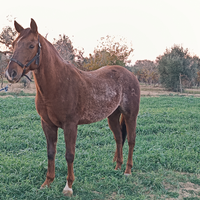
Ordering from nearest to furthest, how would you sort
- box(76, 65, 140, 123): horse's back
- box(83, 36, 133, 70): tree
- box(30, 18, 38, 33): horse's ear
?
1. box(30, 18, 38, 33): horse's ear
2. box(76, 65, 140, 123): horse's back
3. box(83, 36, 133, 70): tree

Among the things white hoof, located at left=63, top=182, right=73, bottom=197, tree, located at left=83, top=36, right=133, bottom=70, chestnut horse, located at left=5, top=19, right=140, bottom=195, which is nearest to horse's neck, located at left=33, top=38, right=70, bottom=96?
chestnut horse, located at left=5, top=19, right=140, bottom=195

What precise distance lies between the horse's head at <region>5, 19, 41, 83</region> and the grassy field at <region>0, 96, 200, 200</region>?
74.0 inches

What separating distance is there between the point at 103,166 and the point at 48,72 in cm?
237

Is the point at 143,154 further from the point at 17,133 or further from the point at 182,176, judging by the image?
the point at 17,133

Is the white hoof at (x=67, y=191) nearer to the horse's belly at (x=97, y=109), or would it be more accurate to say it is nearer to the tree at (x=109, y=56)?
the horse's belly at (x=97, y=109)

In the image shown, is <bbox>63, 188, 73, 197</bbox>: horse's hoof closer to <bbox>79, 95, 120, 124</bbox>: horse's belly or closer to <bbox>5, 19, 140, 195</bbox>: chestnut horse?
<bbox>5, 19, 140, 195</bbox>: chestnut horse

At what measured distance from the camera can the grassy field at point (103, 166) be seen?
355cm

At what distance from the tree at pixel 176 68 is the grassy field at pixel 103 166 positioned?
2455cm

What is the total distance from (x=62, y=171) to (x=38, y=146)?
1.82 metres

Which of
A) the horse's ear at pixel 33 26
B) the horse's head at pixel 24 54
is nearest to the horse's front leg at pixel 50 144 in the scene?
the horse's head at pixel 24 54

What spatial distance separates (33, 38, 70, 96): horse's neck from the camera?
3078 mm

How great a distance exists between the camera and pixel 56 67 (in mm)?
3260

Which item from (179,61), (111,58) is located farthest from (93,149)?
(179,61)

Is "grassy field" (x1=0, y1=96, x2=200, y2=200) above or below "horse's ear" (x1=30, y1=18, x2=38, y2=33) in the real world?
below
